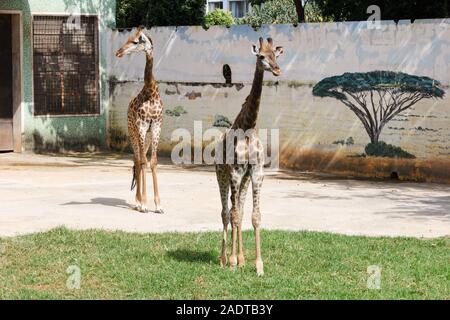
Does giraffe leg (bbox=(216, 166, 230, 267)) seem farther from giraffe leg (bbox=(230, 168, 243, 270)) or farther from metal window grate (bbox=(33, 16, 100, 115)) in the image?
metal window grate (bbox=(33, 16, 100, 115))

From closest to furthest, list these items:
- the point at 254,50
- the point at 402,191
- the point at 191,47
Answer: the point at 254,50 < the point at 402,191 < the point at 191,47

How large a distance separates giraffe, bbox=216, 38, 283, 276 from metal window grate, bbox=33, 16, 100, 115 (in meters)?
11.4

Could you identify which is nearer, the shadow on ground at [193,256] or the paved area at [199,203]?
the shadow on ground at [193,256]

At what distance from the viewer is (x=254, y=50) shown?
8.80 meters

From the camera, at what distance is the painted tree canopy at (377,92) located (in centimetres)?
1558

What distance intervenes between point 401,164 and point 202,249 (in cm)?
691

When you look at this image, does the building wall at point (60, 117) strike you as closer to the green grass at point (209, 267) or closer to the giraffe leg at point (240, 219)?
the green grass at point (209, 267)

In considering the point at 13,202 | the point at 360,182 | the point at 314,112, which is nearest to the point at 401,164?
the point at 360,182

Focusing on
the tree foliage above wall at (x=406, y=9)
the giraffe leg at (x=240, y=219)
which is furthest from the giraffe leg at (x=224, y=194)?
the tree foliage above wall at (x=406, y=9)

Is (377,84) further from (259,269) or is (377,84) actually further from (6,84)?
(259,269)

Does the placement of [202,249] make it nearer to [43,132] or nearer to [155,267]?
[155,267]

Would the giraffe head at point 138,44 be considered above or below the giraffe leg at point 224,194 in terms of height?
above

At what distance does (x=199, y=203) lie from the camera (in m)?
13.0

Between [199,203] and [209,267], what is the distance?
4064 millimetres
